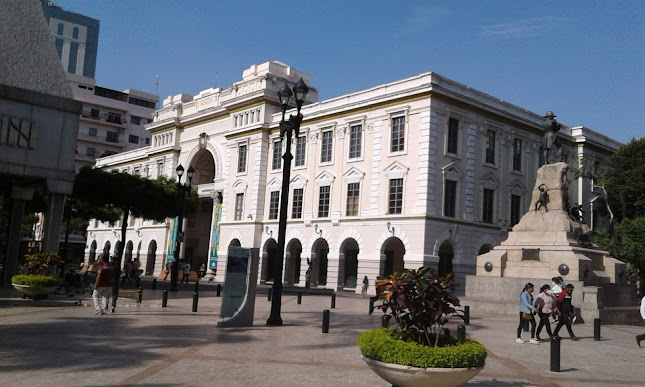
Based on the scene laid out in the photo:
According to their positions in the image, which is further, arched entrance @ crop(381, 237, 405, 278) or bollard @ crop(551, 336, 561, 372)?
arched entrance @ crop(381, 237, 405, 278)

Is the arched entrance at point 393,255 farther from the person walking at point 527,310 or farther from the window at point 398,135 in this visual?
the person walking at point 527,310

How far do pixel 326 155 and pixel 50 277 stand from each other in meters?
24.0

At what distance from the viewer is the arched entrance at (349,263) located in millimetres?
38406

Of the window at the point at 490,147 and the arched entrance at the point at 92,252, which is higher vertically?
the window at the point at 490,147

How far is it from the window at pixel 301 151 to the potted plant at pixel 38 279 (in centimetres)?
2386

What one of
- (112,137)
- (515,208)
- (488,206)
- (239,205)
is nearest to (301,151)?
(239,205)

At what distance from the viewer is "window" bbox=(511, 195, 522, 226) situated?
3894 cm

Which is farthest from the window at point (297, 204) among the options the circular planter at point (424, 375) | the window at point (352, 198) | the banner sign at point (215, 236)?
the circular planter at point (424, 375)

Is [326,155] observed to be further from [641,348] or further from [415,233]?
[641,348]

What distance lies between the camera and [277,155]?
43.4m

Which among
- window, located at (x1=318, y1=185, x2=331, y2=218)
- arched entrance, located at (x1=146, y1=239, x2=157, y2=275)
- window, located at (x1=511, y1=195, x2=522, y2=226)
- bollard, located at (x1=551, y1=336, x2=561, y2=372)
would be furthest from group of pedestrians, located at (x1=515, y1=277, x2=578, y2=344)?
arched entrance, located at (x1=146, y1=239, x2=157, y2=275)

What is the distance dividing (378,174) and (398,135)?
2697 mm

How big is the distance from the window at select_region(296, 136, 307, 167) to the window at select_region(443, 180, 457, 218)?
11.4m

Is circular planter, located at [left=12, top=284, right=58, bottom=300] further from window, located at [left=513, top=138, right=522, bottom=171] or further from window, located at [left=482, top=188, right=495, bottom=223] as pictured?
window, located at [left=513, top=138, right=522, bottom=171]
